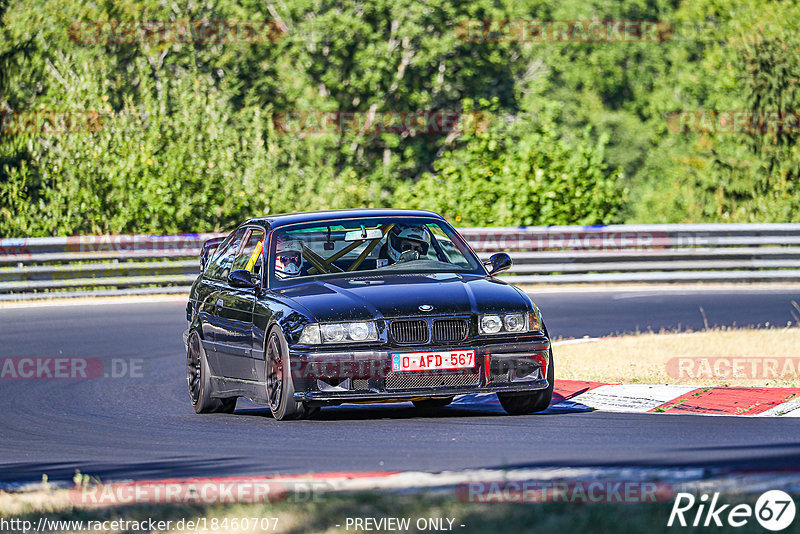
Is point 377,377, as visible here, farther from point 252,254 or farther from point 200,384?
point 200,384

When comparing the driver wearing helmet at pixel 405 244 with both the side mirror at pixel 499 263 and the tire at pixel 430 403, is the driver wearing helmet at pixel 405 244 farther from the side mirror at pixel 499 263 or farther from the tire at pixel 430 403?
the tire at pixel 430 403

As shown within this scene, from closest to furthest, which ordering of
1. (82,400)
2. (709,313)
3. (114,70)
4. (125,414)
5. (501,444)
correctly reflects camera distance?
(501,444)
(125,414)
(82,400)
(709,313)
(114,70)

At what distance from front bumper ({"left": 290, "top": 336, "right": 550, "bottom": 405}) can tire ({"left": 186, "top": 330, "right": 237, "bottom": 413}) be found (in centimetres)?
183

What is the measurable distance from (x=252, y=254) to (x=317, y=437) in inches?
Answer: 101

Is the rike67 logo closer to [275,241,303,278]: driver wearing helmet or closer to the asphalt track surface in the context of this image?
the asphalt track surface

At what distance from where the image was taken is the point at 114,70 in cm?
4362

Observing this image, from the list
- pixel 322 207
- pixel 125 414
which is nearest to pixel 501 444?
pixel 125 414

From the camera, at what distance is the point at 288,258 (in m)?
11.0

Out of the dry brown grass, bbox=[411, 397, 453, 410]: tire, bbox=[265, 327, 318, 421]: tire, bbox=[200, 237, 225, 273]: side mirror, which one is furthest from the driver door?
the dry brown grass

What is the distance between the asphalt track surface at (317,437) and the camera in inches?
316

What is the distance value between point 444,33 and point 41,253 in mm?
27622

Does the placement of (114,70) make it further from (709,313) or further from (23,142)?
(709,313)

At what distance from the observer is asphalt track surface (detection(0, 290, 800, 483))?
316 inches

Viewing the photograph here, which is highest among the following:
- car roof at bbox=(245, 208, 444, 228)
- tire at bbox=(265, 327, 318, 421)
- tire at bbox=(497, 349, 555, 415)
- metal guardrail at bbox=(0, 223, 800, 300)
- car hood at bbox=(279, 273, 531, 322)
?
car roof at bbox=(245, 208, 444, 228)
